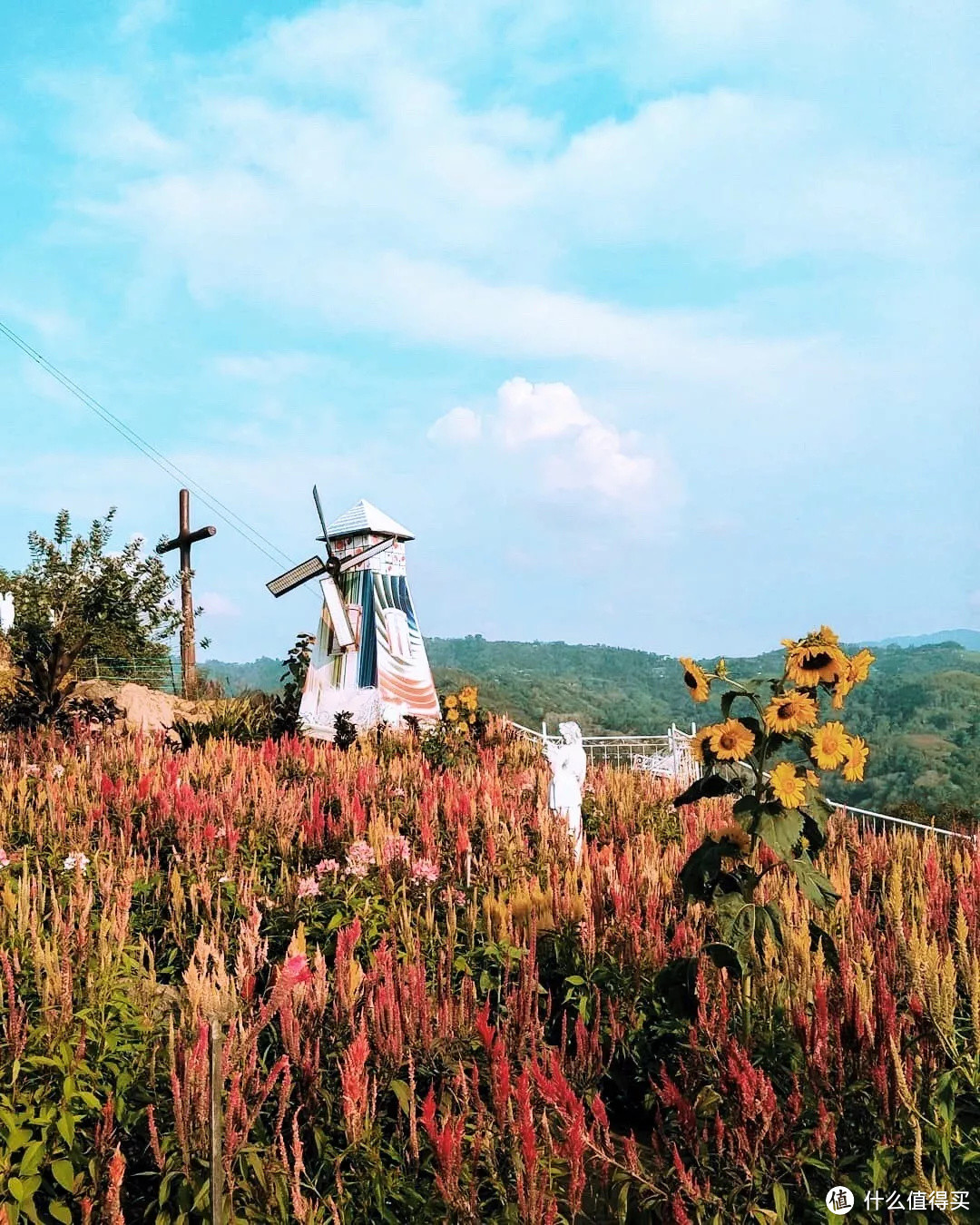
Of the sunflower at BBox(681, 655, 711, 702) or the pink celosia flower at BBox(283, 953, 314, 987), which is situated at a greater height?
the sunflower at BBox(681, 655, 711, 702)

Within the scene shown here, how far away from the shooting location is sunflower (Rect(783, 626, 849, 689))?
3672mm

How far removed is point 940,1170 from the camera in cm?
281

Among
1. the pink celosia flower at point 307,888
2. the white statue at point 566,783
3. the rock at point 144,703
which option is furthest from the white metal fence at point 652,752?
the pink celosia flower at point 307,888

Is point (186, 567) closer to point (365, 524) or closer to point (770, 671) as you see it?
point (365, 524)

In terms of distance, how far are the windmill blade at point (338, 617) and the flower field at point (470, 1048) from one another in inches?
431

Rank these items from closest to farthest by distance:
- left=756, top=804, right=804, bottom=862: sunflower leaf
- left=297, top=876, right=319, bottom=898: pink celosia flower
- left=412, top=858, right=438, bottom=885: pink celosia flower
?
left=756, top=804, right=804, bottom=862: sunflower leaf
left=297, top=876, right=319, bottom=898: pink celosia flower
left=412, top=858, right=438, bottom=885: pink celosia flower

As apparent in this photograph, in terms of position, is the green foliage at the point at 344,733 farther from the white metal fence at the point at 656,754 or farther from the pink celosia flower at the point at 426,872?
the pink celosia flower at the point at 426,872

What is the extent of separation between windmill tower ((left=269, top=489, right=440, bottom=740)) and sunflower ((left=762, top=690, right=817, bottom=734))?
13068 mm

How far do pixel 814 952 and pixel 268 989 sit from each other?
98.1 inches

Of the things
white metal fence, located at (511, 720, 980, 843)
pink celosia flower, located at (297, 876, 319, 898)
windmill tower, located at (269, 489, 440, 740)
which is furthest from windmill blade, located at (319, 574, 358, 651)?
pink celosia flower, located at (297, 876, 319, 898)

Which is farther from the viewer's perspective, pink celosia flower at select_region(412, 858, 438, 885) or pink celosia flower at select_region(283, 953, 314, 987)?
pink celosia flower at select_region(412, 858, 438, 885)

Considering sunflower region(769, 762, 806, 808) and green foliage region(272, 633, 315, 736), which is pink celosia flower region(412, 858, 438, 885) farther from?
green foliage region(272, 633, 315, 736)

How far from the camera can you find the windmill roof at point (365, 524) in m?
17.9

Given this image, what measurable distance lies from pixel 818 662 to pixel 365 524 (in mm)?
14780
